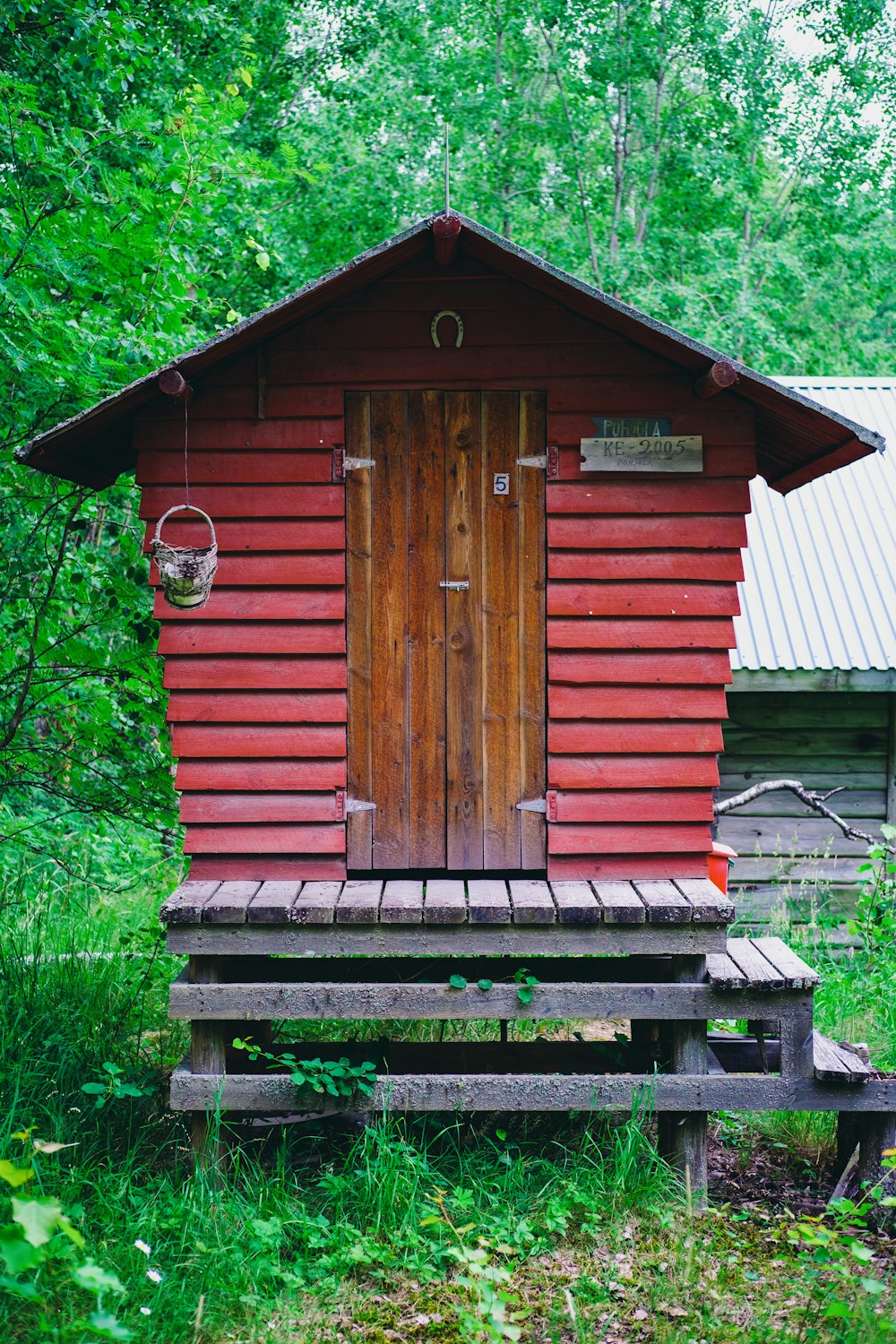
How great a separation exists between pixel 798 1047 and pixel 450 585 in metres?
2.66

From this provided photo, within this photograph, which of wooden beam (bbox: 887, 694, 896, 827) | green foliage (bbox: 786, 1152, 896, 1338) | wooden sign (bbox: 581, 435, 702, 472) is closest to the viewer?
green foliage (bbox: 786, 1152, 896, 1338)

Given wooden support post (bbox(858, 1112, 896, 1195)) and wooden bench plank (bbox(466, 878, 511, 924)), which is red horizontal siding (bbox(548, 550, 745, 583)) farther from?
wooden support post (bbox(858, 1112, 896, 1195))

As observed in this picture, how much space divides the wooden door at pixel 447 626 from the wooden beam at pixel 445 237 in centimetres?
61

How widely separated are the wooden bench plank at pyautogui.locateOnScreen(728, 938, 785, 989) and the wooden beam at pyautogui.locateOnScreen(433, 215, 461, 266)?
351 centimetres

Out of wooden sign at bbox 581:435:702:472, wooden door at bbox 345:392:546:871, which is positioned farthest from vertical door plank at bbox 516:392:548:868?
wooden sign at bbox 581:435:702:472

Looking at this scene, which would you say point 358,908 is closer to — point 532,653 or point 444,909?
point 444,909

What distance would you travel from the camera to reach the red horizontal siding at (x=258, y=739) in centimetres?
524

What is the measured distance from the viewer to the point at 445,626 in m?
5.34

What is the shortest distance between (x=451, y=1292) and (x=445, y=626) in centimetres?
280

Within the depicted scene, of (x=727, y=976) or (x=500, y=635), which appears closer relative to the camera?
(x=727, y=976)

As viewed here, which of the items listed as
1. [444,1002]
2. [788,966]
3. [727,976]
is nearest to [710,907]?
[727,976]

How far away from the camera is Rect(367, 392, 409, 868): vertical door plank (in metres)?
5.31

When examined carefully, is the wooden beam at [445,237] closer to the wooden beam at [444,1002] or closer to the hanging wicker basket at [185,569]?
the hanging wicker basket at [185,569]

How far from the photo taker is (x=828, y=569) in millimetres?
10172
